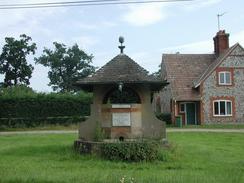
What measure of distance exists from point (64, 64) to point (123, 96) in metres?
66.4

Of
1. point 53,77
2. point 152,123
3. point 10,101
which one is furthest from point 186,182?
point 53,77

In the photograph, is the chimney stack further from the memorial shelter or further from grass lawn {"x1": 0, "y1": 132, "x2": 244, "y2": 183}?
the memorial shelter

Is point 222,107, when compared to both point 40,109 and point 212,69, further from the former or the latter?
point 40,109

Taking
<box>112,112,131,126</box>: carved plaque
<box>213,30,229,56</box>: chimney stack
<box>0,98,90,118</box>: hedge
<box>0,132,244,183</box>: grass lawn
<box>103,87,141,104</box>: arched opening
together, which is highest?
<box>213,30,229,56</box>: chimney stack

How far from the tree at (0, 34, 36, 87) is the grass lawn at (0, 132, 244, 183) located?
177 feet

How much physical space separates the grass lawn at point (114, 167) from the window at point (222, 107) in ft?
82.9

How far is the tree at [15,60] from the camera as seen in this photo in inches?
2879

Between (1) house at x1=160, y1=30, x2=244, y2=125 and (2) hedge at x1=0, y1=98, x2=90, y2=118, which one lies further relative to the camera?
(1) house at x1=160, y1=30, x2=244, y2=125

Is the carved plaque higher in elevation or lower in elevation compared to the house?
lower

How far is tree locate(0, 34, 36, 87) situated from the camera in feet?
240

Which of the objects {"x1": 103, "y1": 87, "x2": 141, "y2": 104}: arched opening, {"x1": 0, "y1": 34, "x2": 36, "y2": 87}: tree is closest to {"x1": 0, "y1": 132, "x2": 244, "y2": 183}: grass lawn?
{"x1": 103, "y1": 87, "x2": 141, "y2": 104}: arched opening

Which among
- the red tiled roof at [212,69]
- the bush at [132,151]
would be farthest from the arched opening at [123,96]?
the red tiled roof at [212,69]

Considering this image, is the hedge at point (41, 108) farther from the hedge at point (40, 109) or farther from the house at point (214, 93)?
the house at point (214, 93)

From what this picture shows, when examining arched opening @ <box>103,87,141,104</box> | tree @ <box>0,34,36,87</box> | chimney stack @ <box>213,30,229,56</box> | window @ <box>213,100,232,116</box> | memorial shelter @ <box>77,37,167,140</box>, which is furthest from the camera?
tree @ <box>0,34,36,87</box>
